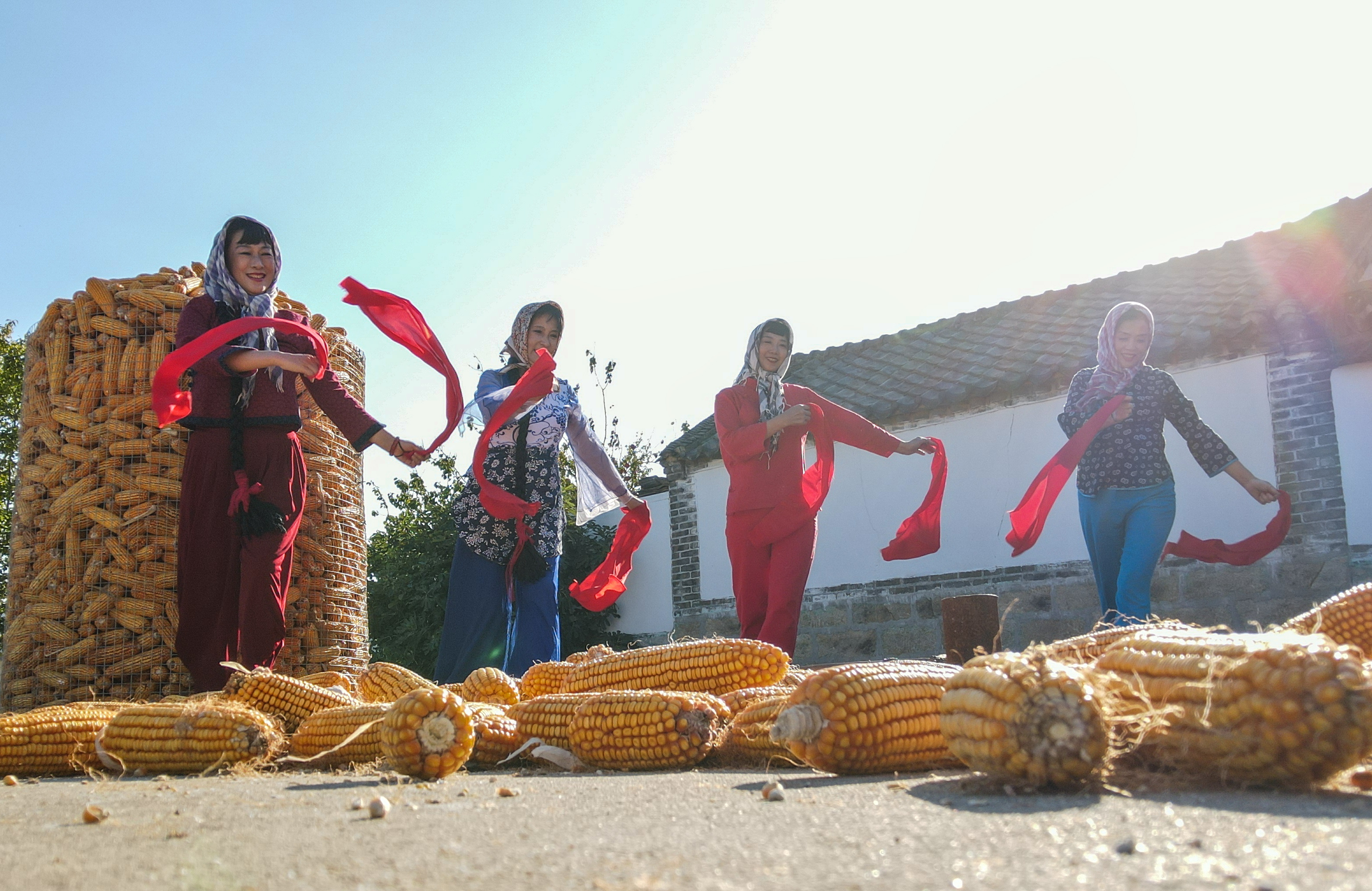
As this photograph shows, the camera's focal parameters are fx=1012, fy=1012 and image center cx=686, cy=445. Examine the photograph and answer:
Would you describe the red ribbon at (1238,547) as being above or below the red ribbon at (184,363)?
below

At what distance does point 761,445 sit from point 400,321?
2.09 m

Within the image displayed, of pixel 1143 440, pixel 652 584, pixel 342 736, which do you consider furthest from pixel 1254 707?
pixel 652 584

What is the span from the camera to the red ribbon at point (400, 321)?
5102mm

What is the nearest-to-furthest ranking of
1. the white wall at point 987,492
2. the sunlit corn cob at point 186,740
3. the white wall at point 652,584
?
the sunlit corn cob at point 186,740
the white wall at point 987,492
the white wall at point 652,584

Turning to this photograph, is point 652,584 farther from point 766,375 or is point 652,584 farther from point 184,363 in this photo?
point 184,363

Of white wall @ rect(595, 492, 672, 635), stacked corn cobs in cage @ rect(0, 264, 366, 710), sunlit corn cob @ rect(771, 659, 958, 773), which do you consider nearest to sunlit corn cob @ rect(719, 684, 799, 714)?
sunlit corn cob @ rect(771, 659, 958, 773)

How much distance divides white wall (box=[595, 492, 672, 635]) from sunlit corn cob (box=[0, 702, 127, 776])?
35.7 feet

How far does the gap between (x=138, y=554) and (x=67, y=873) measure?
4.01 metres

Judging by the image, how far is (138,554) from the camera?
4957mm

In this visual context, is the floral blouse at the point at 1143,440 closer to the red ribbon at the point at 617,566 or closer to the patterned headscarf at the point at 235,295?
the red ribbon at the point at 617,566

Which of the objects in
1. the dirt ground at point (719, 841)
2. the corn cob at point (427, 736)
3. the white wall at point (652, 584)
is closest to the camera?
the dirt ground at point (719, 841)

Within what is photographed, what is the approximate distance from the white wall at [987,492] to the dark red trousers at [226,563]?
7.60 meters

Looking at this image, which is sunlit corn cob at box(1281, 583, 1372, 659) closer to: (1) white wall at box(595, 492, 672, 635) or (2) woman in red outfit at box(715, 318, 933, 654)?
(2) woman in red outfit at box(715, 318, 933, 654)

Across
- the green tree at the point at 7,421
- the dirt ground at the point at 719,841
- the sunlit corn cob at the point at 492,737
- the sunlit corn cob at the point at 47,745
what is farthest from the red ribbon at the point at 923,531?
the green tree at the point at 7,421
